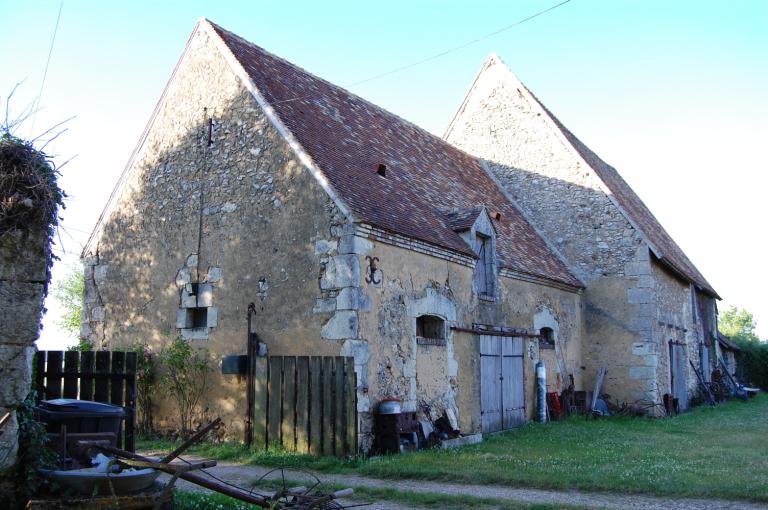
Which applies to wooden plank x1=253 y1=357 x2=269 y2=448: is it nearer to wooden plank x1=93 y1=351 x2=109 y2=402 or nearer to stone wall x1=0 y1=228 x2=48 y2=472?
wooden plank x1=93 y1=351 x2=109 y2=402

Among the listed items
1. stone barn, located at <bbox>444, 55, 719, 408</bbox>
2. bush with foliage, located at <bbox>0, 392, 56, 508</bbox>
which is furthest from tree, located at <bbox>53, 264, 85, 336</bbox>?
bush with foliage, located at <bbox>0, 392, 56, 508</bbox>

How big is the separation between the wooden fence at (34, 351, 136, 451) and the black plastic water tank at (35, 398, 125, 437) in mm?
1044

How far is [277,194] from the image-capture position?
37.3 ft

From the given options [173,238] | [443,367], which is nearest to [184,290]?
[173,238]

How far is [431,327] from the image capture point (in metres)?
12.4

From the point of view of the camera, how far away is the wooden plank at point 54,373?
286 inches

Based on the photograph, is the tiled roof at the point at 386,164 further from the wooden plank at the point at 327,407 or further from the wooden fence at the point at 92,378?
the wooden fence at the point at 92,378

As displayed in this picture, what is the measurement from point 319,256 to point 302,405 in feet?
7.23

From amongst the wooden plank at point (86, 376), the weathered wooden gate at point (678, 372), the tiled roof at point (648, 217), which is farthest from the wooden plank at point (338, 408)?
the tiled roof at point (648, 217)

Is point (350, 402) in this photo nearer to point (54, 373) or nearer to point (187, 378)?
point (187, 378)

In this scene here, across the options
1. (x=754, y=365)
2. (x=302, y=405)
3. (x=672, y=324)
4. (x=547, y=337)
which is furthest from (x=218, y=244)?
(x=754, y=365)

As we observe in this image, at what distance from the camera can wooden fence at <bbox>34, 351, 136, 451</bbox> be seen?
23.7 feet

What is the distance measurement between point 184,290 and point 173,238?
3.34 ft

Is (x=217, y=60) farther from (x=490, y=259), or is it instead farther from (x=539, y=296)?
(x=539, y=296)
